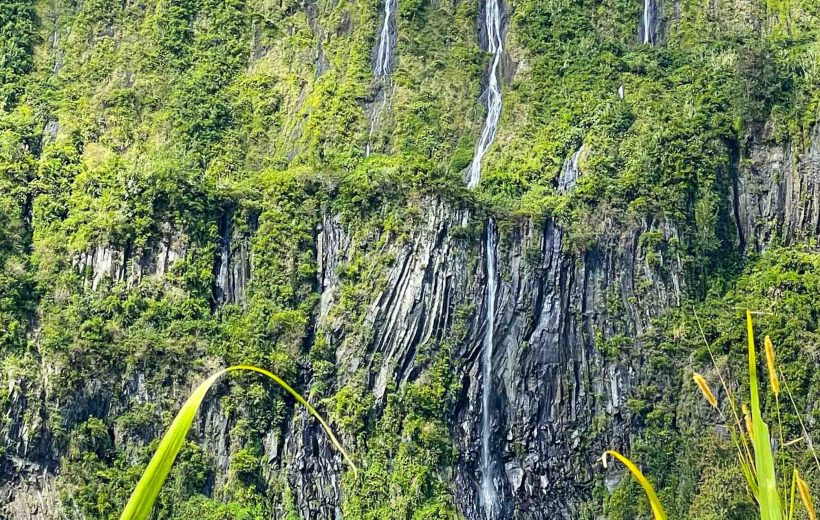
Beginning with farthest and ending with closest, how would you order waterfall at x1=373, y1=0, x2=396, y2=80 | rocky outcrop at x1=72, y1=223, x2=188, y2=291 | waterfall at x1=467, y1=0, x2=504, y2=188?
waterfall at x1=373, y1=0, x2=396, y2=80
waterfall at x1=467, y1=0, x2=504, y2=188
rocky outcrop at x1=72, y1=223, x2=188, y2=291

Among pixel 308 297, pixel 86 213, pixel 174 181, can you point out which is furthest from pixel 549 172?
pixel 86 213

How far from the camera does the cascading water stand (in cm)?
→ 3781

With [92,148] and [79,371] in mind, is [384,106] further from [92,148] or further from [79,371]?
[79,371]

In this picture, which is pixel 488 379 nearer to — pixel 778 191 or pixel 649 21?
pixel 778 191

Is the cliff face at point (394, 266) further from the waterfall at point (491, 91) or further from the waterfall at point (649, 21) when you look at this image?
the waterfall at point (649, 21)

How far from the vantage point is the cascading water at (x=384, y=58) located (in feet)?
124

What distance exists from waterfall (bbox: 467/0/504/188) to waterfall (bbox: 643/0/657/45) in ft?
14.7

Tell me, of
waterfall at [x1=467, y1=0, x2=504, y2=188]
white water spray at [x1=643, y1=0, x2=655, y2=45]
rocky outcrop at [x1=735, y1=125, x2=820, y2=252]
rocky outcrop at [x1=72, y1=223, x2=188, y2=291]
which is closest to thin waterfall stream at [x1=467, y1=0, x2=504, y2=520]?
waterfall at [x1=467, y1=0, x2=504, y2=188]

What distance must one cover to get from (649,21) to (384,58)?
835 cm

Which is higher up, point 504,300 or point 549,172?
point 549,172

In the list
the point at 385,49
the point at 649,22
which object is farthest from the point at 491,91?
the point at 649,22

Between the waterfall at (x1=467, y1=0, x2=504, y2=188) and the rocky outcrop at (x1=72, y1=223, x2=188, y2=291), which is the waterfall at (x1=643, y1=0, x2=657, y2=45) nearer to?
the waterfall at (x1=467, y1=0, x2=504, y2=188)

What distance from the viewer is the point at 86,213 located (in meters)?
33.8

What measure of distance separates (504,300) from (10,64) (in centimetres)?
1683
